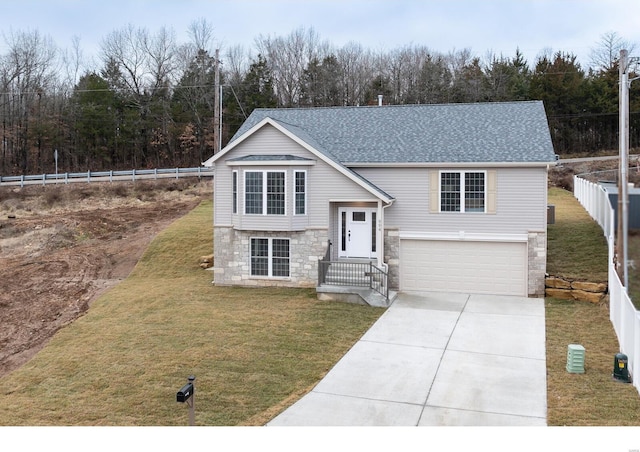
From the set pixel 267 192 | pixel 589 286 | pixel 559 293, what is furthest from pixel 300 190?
pixel 589 286

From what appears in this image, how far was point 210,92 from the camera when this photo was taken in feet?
158

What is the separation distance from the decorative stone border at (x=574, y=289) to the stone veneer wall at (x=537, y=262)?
207 millimetres

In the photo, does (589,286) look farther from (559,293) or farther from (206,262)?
(206,262)

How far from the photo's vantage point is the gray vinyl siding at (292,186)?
17.1m

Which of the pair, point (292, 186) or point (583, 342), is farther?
point (292, 186)

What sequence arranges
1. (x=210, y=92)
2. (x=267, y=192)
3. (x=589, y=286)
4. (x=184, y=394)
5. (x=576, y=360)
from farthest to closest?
(x=210, y=92) → (x=267, y=192) → (x=589, y=286) → (x=576, y=360) → (x=184, y=394)

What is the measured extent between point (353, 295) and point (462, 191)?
5230 mm

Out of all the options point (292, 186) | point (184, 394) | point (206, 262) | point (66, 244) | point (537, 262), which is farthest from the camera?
point (66, 244)

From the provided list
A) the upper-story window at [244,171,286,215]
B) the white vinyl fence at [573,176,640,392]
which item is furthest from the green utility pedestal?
the upper-story window at [244,171,286,215]

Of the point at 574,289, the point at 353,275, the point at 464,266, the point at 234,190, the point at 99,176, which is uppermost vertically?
the point at 99,176

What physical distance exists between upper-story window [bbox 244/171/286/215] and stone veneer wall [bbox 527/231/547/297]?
322 inches

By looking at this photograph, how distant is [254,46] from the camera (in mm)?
50531

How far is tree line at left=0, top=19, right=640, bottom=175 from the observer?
46.1 m

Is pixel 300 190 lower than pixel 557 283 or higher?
higher
